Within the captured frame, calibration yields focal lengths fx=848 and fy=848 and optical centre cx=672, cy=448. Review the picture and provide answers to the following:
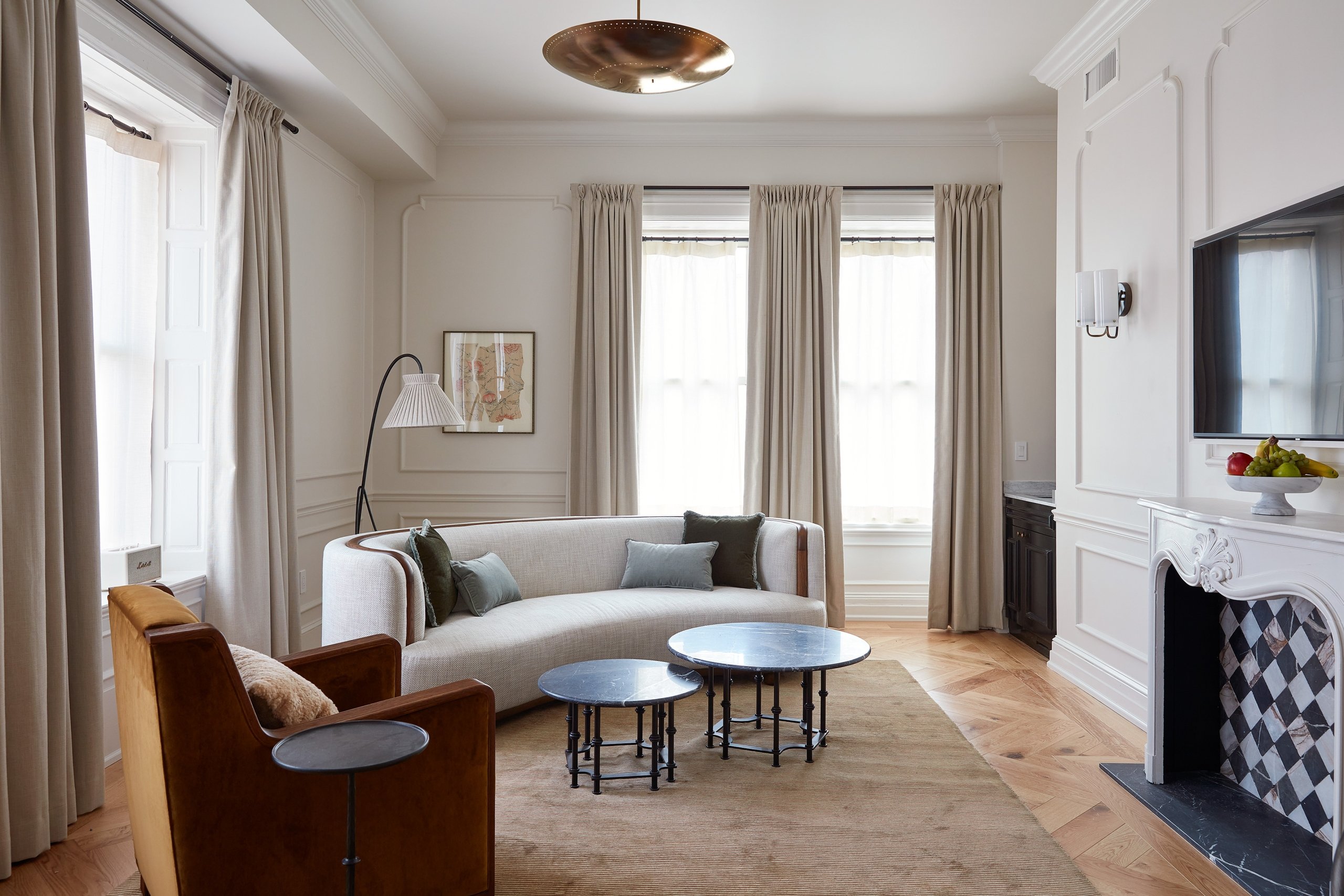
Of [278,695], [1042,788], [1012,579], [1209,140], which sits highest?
[1209,140]

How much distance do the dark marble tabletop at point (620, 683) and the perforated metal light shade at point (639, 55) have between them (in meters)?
1.97

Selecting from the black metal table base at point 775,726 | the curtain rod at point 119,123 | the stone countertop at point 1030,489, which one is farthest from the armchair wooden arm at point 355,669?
the stone countertop at point 1030,489

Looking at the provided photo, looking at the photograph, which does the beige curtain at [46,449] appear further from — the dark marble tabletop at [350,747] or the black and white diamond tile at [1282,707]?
the black and white diamond tile at [1282,707]

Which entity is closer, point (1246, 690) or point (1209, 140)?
point (1246, 690)

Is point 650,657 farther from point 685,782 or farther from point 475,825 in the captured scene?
point 475,825

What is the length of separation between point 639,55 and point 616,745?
2.33 meters

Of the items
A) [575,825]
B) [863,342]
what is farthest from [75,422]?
[863,342]

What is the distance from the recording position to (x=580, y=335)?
5203 mm

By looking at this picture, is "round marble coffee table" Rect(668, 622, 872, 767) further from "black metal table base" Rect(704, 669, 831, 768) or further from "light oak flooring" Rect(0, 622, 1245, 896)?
"light oak flooring" Rect(0, 622, 1245, 896)

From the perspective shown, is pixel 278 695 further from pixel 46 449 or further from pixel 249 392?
pixel 249 392

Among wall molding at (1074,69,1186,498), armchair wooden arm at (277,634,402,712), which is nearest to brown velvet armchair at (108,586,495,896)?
armchair wooden arm at (277,634,402,712)

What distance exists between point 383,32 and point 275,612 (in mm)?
2751

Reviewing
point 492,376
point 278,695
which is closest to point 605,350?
point 492,376

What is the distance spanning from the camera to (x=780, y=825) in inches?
98.9
